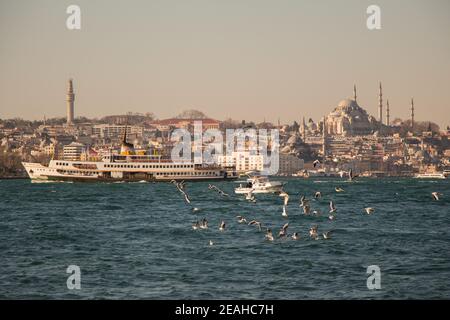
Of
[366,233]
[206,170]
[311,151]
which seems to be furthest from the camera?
[311,151]

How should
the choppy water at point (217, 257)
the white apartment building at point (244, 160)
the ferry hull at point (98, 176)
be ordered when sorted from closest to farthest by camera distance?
1. the choppy water at point (217, 257)
2. the ferry hull at point (98, 176)
3. the white apartment building at point (244, 160)

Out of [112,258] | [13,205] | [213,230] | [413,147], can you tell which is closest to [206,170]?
[13,205]

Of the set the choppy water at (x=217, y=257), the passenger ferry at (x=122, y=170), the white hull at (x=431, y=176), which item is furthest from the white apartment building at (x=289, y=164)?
the choppy water at (x=217, y=257)

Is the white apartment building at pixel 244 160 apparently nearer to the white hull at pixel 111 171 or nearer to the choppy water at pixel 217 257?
the white hull at pixel 111 171

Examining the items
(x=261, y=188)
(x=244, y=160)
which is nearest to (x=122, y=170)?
(x=261, y=188)

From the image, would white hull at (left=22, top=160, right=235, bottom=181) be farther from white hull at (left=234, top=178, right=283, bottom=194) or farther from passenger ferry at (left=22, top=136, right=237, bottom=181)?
white hull at (left=234, top=178, right=283, bottom=194)
